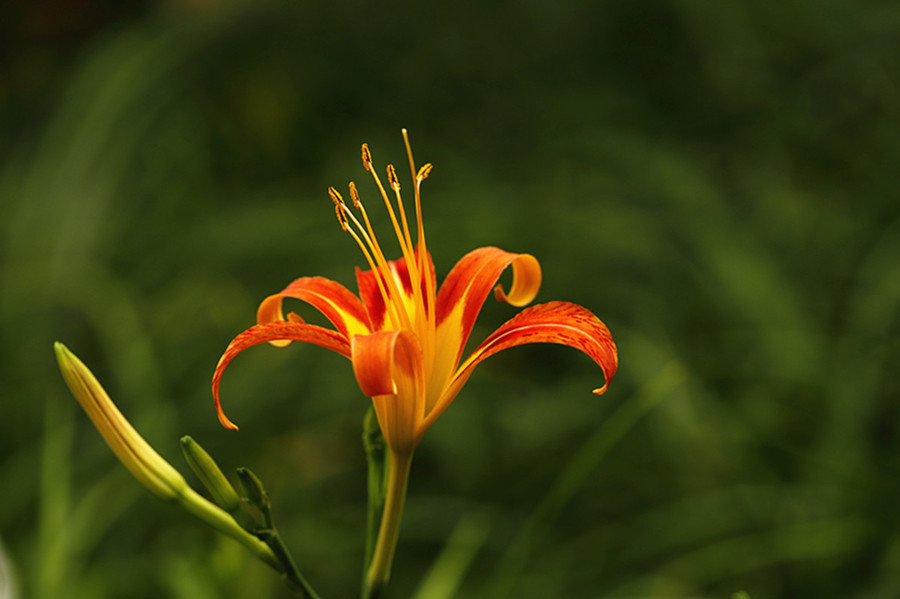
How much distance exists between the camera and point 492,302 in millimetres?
1813

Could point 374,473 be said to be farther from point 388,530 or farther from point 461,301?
point 461,301

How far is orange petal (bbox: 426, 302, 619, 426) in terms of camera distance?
513 millimetres

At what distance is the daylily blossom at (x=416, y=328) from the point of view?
1.67 feet

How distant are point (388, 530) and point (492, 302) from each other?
124 cm

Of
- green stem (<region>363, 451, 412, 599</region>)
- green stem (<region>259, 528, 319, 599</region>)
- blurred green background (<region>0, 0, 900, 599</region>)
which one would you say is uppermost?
blurred green background (<region>0, 0, 900, 599</region>)

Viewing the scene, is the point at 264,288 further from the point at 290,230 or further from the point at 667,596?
the point at 667,596

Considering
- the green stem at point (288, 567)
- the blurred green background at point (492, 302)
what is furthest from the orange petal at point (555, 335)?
the blurred green background at point (492, 302)

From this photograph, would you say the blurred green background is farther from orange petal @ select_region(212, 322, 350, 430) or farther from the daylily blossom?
orange petal @ select_region(212, 322, 350, 430)

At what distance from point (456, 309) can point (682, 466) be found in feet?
3.39

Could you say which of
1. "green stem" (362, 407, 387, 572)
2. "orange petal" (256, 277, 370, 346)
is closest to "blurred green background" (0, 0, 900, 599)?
"green stem" (362, 407, 387, 572)

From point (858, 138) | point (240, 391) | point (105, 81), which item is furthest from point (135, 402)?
point (858, 138)

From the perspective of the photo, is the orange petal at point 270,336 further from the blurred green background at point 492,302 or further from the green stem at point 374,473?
the blurred green background at point 492,302

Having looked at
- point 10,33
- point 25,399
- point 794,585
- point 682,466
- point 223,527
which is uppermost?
point 10,33

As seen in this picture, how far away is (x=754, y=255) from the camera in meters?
1.71
